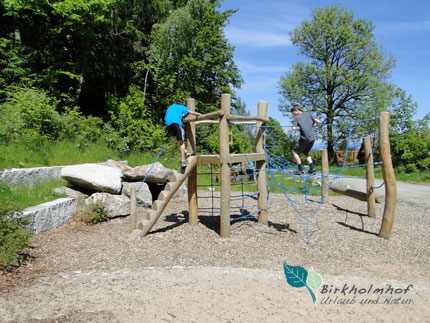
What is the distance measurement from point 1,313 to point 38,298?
404mm

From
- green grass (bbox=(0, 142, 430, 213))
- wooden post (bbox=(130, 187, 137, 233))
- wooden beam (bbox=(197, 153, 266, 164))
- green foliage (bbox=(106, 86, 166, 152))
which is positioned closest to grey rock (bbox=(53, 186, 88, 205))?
green grass (bbox=(0, 142, 430, 213))

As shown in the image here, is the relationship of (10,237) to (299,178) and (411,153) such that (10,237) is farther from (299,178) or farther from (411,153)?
(411,153)

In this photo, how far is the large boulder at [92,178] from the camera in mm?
7109

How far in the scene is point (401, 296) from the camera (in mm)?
3678

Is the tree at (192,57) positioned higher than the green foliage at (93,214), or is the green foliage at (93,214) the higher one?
the tree at (192,57)

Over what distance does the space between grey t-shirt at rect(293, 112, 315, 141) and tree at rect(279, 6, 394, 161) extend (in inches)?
664

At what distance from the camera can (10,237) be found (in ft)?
13.8

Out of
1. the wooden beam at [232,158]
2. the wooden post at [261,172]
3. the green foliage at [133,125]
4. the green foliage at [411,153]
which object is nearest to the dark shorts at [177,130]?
the wooden beam at [232,158]

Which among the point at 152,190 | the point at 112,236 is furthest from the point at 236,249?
the point at 152,190

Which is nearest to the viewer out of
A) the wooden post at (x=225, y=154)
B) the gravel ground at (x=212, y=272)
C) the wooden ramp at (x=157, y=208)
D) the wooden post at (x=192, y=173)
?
the gravel ground at (x=212, y=272)

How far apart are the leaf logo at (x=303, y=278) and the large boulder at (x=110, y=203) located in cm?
392

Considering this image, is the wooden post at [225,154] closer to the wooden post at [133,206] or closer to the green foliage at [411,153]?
the wooden post at [133,206]

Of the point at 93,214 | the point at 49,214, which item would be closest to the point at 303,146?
the point at 93,214

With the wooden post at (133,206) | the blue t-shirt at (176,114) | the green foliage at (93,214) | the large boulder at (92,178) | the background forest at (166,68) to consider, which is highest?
the background forest at (166,68)
